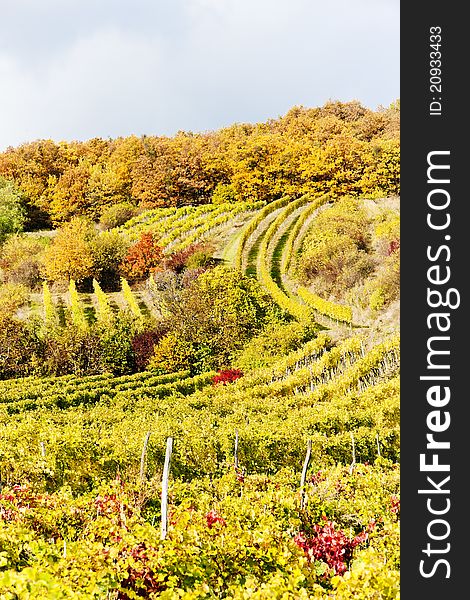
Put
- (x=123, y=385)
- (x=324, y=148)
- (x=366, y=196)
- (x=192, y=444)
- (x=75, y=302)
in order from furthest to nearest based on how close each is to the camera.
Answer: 1. (x=324, y=148)
2. (x=366, y=196)
3. (x=75, y=302)
4. (x=123, y=385)
5. (x=192, y=444)

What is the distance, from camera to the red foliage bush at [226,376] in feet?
51.4

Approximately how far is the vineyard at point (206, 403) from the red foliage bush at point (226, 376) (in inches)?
2.1

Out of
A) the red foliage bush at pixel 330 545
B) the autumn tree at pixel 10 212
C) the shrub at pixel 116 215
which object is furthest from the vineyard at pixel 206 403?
the autumn tree at pixel 10 212

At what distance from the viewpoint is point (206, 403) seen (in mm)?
13688

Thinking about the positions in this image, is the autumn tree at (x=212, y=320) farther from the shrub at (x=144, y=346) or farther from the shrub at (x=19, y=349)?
the shrub at (x=19, y=349)

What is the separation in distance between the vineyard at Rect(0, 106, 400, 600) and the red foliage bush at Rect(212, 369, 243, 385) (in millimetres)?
53

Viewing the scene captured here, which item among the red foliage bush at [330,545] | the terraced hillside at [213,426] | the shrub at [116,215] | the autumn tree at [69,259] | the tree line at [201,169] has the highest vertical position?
the tree line at [201,169]

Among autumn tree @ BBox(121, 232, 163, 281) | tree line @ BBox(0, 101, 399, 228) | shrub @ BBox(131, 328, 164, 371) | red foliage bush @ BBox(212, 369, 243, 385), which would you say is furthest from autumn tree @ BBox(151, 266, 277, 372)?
tree line @ BBox(0, 101, 399, 228)

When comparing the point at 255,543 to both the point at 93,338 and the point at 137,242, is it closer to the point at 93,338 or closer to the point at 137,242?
the point at 93,338

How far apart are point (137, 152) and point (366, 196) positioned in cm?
1272

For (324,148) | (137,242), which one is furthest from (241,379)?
(324,148)

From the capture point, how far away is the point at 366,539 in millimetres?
4879

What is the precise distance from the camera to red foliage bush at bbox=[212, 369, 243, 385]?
617 inches

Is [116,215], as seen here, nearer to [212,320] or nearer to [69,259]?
[69,259]
